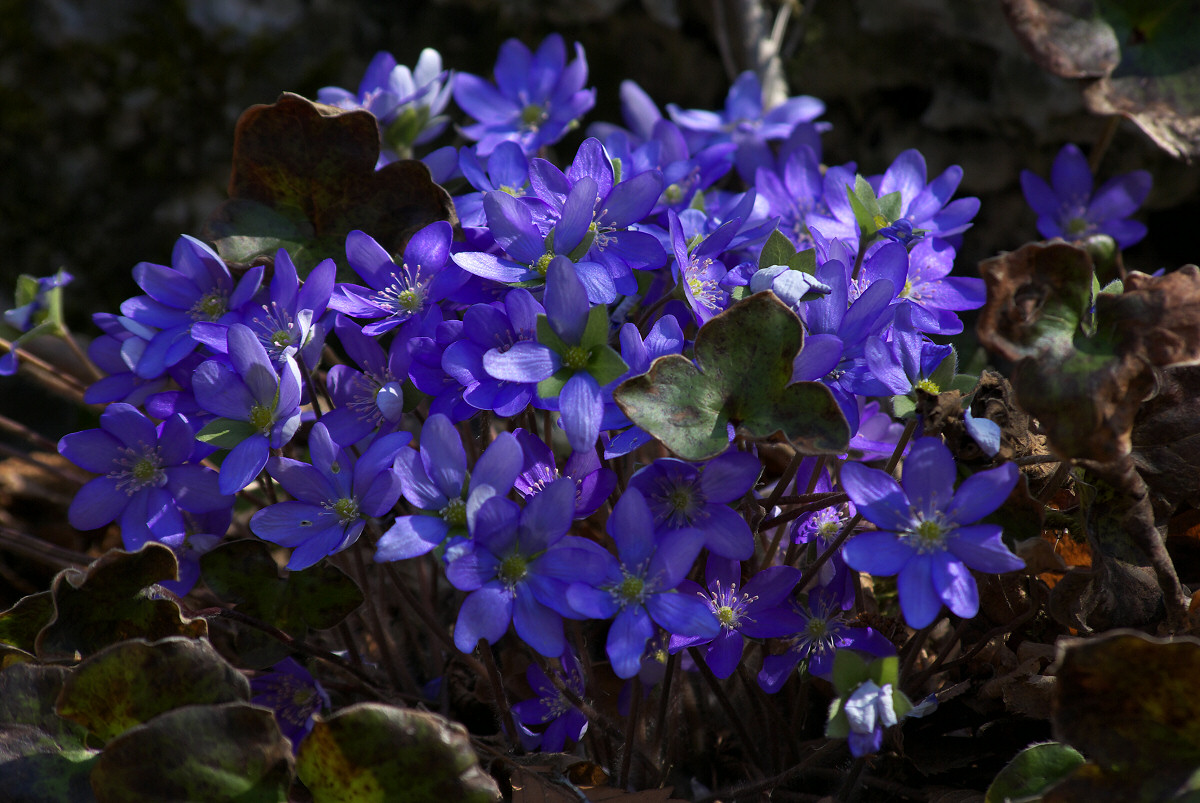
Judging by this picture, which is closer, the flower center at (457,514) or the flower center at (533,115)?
the flower center at (457,514)

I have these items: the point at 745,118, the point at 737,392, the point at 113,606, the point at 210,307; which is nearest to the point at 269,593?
the point at 113,606

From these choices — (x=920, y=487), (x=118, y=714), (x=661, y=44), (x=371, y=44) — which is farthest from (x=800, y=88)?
(x=118, y=714)

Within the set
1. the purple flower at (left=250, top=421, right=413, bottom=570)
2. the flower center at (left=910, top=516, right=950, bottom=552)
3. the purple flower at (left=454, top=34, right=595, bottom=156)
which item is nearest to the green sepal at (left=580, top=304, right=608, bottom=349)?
Result: the purple flower at (left=250, top=421, right=413, bottom=570)

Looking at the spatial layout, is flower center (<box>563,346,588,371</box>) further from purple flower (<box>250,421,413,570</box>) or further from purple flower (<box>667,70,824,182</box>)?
purple flower (<box>667,70,824,182</box>)

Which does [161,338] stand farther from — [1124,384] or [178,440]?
[1124,384]

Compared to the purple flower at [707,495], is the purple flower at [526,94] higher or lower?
higher

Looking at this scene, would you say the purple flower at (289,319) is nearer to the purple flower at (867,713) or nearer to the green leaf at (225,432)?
the green leaf at (225,432)

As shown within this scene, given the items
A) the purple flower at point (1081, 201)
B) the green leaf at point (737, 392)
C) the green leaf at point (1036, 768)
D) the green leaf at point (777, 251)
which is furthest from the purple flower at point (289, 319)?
the purple flower at point (1081, 201)
